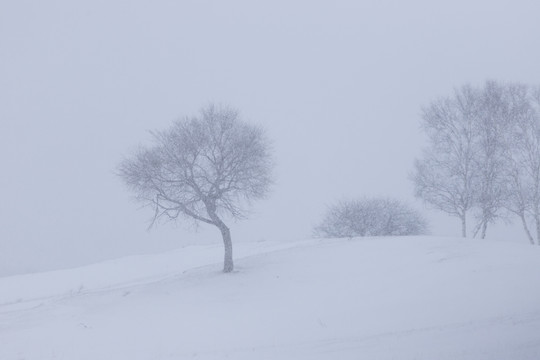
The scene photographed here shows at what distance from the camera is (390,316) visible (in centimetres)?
A: 1834

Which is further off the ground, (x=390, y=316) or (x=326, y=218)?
(x=326, y=218)

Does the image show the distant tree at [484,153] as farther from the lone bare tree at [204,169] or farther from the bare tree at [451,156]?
the lone bare tree at [204,169]

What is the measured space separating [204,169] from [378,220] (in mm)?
25653

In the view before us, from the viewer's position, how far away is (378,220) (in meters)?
50.8

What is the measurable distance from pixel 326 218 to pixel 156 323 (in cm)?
3408

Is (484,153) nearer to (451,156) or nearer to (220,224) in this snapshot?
(451,156)

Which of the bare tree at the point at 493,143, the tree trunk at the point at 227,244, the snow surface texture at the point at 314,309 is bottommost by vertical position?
the snow surface texture at the point at 314,309

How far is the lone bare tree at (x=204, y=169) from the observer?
94.5 feet

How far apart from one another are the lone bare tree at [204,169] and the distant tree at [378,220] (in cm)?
2294

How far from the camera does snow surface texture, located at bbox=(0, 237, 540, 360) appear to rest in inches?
622

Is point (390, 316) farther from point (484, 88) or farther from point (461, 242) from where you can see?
point (484, 88)

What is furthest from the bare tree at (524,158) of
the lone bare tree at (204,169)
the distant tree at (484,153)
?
the lone bare tree at (204,169)

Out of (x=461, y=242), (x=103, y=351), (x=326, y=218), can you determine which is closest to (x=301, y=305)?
(x=103, y=351)

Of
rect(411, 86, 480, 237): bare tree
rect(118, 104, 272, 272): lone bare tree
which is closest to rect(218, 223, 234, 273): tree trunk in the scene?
rect(118, 104, 272, 272): lone bare tree
